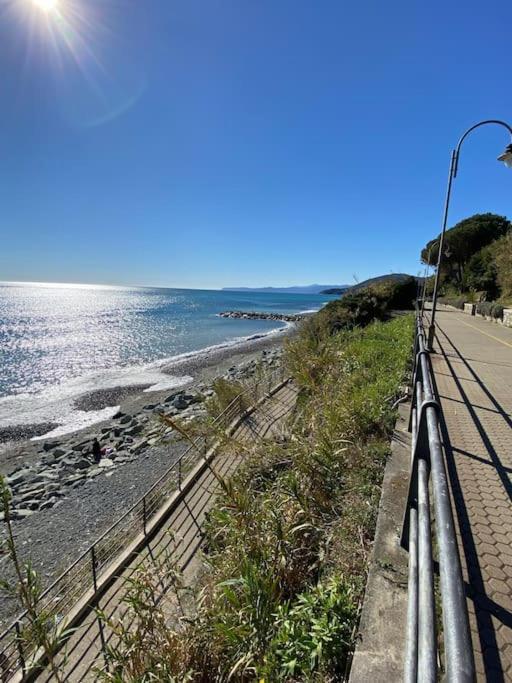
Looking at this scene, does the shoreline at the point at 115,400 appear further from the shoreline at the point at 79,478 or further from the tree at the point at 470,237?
the tree at the point at 470,237

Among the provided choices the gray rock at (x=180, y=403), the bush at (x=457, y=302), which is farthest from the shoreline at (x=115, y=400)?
the bush at (x=457, y=302)

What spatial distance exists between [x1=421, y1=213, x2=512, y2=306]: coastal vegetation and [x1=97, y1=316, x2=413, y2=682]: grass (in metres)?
20.8

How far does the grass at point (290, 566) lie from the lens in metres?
2.47

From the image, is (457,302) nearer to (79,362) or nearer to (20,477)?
(79,362)

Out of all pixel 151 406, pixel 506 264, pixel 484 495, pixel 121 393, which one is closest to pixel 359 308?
pixel 506 264

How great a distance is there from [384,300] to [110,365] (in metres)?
23.4

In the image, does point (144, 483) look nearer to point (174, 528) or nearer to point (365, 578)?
point (174, 528)

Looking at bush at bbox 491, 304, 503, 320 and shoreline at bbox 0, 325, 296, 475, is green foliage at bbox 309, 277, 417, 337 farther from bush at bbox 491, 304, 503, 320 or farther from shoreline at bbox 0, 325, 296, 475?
bush at bbox 491, 304, 503, 320

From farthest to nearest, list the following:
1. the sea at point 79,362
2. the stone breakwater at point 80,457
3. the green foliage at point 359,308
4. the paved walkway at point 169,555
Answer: the green foliage at point 359,308
the sea at point 79,362
the stone breakwater at point 80,457
the paved walkway at point 169,555

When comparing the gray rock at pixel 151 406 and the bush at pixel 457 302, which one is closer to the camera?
the gray rock at pixel 151 406

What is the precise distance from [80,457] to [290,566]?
470 inches

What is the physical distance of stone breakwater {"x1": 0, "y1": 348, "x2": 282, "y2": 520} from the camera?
1038 centimetres

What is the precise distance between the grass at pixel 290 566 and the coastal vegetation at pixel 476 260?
68.4ft

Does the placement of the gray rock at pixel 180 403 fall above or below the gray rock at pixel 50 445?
above
